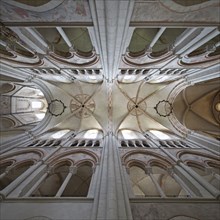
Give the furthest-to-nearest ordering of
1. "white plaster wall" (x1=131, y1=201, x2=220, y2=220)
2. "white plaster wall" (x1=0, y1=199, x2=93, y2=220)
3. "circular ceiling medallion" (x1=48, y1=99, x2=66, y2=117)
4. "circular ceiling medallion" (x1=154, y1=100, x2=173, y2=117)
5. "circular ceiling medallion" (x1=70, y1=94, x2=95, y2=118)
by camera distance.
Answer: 1. "circular ceiling medallion" (x1=70, y1=94, x2=95, y2=118)
2. "circular ceiling medallion" (x1=48, y1=99, x2=66, y2=117)
3. "circular ceiling medallion" (x1=154, y1=100, x2=173, y2=117)
4. "white plaster wall" (x1=131, y1=201, x2=220, y2=220)
5. "white plaster wall" (x1=0, y1=199, x2=93, y2=220)

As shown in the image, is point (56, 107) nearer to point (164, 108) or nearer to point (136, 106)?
point (136, 106)

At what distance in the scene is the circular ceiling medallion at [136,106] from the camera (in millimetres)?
14672

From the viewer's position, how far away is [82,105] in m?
14.9

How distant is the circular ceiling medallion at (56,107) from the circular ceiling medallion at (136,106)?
520cm

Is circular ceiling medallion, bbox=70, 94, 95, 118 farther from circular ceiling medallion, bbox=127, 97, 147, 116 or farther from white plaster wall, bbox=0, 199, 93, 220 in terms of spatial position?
white plaster wall, bbox=0, 199, 93, 220

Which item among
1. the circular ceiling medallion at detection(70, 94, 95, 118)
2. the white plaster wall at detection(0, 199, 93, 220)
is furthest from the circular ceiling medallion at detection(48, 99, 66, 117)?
the white plaster wall at detection(0, 199, 93, 220)

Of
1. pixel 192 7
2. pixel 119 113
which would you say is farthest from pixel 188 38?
pixel 119 113

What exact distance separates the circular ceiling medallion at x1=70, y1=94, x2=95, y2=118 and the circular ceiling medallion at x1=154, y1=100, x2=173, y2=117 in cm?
506

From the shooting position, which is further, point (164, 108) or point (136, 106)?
point (136, 106)

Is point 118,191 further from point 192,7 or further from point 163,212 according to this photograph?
point 192,7

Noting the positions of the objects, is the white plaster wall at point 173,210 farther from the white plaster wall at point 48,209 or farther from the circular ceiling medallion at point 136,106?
the circular ceiling medallion at point 136,106

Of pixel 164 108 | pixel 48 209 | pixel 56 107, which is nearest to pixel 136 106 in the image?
pixel 164 108

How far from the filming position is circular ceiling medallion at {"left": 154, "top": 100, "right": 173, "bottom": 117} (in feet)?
45.7

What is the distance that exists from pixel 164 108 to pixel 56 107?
830 centimetres
